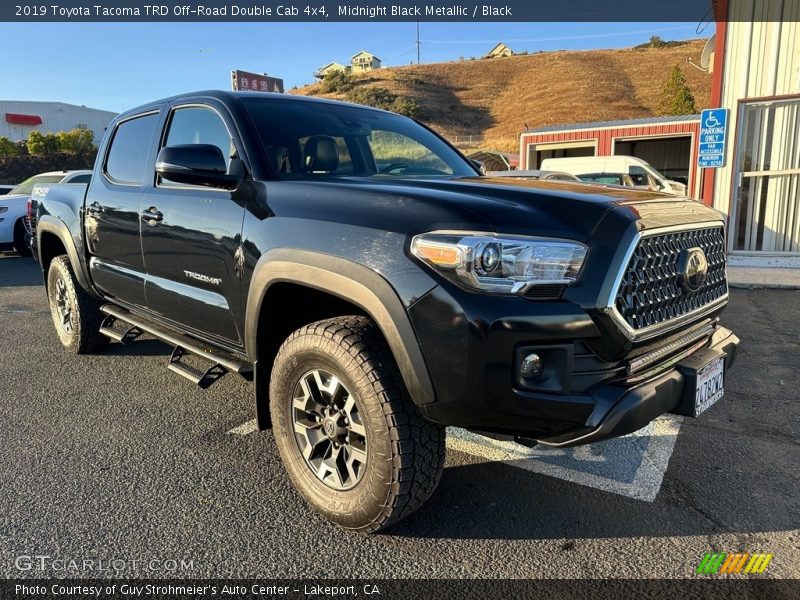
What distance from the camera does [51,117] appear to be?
65.1 meters

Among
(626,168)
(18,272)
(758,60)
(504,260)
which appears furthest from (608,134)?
(504,260)

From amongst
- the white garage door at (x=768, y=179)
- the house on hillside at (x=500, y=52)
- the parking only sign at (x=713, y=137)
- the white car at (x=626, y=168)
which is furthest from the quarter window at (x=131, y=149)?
the house on hillside at (x=500, y=52)

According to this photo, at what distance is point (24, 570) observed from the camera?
7.39 ft

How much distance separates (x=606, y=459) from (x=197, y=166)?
256 cm

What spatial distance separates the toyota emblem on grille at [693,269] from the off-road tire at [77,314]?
4364 mm

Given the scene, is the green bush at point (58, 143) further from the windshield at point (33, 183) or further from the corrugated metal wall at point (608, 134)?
the windshield at point (33, 183)

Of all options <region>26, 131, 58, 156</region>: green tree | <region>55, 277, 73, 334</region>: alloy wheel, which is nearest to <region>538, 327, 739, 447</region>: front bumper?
<region>55, 277, 73, 334</region>: alloy wheel

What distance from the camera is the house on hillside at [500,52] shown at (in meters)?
95.3

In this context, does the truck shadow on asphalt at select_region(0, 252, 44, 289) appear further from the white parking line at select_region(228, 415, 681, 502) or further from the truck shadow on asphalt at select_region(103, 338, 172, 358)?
the white parking line at select_region(228, 415, 681, 502)

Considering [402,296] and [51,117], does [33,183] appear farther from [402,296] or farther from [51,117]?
[51,117]

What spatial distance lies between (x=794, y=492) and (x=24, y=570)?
11.0 ft

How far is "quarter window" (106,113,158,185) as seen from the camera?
12.6 feet

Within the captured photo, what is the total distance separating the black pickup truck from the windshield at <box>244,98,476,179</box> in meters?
0.02

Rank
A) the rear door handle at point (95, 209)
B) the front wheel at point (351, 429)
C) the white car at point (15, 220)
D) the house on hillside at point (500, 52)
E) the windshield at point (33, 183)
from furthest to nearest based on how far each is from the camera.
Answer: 1. the house on hillside at point (500, 52)
2. the windshield at point (33, 183)
3. the white car at point (15, 220)
4. the rear door handle at point (95, 209)
5. the front wheel at point (351, 429)
